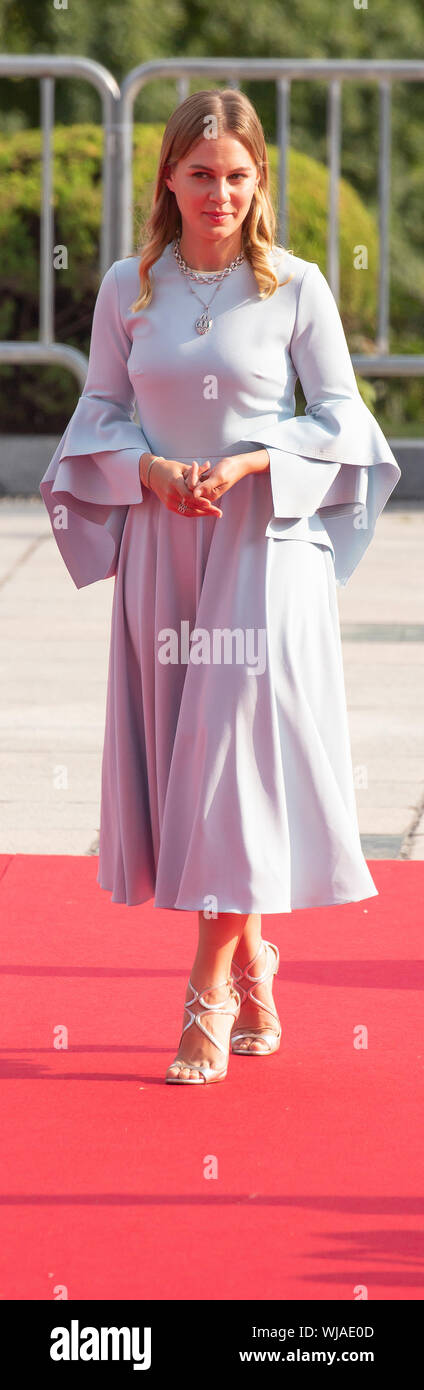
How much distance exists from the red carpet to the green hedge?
7631mm

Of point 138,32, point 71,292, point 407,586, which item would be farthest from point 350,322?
point 138,32

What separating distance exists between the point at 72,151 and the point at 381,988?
29.8ft

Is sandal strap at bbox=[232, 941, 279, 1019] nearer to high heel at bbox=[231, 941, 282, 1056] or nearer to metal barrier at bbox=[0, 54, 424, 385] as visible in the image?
high heel at bbox=[231, 941, 282, 1056]

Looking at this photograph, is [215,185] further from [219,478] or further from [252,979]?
[252,979]

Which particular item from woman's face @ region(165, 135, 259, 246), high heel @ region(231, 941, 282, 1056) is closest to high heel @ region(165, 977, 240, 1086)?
high heel @ region(231, 941, 282, 1056)

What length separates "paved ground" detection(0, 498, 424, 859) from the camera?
18.2 ft

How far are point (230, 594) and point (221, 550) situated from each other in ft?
0.26

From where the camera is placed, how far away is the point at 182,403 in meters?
3.65

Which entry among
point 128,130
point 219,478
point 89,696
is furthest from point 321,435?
point 128,130

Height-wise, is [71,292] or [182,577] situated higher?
[71,292]

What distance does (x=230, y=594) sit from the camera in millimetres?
3639

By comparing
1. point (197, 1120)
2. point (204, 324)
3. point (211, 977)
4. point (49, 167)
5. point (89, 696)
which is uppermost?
point (49, 167)

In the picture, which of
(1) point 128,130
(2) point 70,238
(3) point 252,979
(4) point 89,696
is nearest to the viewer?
(3) point 252,979

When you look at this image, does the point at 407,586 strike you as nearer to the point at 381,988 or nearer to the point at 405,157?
the point at 381,988
